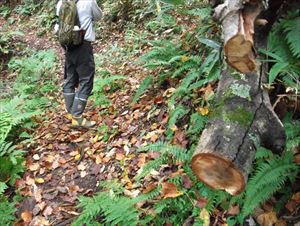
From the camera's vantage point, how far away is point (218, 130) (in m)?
2.68

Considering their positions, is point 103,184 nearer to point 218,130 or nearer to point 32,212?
point 32,212

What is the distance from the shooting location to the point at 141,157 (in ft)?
15.0

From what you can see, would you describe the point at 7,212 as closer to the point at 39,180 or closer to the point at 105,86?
the point at 39,180

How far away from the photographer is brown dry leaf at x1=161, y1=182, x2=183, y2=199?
355 cm

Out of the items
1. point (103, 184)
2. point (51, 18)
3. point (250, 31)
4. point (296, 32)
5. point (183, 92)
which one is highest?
point (250, 31)

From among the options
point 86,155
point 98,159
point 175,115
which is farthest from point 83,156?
point 175,115

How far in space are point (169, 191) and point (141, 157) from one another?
1.03 meters

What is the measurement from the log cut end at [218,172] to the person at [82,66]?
138 inches

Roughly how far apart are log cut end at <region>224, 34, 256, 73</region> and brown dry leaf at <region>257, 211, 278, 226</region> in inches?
47.4

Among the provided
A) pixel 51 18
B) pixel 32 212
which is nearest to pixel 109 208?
pixel 32 212

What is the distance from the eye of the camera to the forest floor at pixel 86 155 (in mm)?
4414

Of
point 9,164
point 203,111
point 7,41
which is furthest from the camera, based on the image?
point 7,41

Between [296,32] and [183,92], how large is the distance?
171cm

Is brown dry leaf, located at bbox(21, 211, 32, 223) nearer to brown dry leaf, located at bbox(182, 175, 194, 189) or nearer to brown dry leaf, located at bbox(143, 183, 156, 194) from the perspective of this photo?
brown dry leaf, located at bbox(143, 183, 156, 194)
